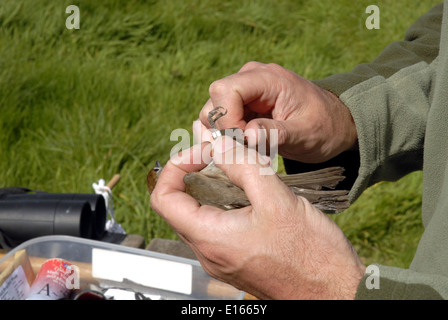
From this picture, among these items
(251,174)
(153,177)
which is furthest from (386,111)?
(153,177)

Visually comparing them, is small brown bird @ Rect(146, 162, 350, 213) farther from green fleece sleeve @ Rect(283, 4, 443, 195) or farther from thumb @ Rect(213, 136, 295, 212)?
green fleece sleeve @ Rect(283, 4, 443, 195)

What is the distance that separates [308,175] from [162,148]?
2111 millimetres

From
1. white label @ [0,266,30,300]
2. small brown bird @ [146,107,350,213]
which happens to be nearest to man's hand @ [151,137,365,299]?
small brown bird @ [146,107,350,213]

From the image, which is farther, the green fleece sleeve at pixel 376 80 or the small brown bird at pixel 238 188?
the green fleece sleeve at pixel 376 80

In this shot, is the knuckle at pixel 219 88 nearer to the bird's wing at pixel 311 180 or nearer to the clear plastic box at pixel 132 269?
the bird's wing at pixel 311 180

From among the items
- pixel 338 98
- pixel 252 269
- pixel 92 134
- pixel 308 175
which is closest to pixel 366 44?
pixel 92 134

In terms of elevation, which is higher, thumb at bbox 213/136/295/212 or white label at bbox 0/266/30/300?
thumb at bbox 213/136/295/212

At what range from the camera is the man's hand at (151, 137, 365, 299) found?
1.38m

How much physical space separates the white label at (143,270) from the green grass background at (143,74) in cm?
105

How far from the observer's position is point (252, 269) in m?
1.43

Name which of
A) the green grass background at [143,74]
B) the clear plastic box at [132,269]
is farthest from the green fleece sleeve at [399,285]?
the green grass background at [143,74]

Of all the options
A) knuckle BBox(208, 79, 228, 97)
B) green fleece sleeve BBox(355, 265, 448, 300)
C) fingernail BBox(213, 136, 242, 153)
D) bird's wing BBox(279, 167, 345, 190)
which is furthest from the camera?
knuckle BBox(208, 79, 228, 97)

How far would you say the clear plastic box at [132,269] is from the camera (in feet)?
6.76

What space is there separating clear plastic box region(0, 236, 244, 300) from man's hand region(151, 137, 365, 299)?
591 millimetres
